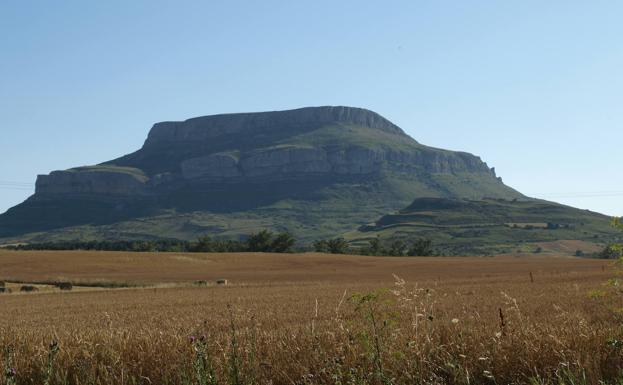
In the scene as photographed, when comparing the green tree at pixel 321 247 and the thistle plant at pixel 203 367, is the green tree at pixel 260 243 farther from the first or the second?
the thistle plant at pixel 203 367

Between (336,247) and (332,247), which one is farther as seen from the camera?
(332,247)

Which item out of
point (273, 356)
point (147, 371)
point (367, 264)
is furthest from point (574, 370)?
point (367, 264)

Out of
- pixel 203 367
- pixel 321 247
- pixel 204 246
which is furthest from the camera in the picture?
pixel 321 247

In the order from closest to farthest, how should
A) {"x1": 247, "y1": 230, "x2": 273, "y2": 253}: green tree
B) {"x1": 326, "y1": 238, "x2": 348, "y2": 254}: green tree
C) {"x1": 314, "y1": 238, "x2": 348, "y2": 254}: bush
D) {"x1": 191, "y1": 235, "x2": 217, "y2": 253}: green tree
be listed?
{"x1": 191, "y1": 235, "x2": 217, "y2": 253}: green tree
{"x1": 247, "y1": 230, "x2": 273, "y2": 253}: green tree
{"x1": 326, "y1": 238, "x2": 348, "y2": 254}: green tree
{"x1": 314, "y1": 238, "x2": 348, "y2": 254}: bush

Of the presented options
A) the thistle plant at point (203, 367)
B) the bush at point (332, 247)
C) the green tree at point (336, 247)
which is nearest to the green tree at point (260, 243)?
the bush at point (332, 247)

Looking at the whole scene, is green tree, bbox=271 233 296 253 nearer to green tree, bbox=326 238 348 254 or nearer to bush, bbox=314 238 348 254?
bush, bbox=314 238 348 254

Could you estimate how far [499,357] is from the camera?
6727 mm

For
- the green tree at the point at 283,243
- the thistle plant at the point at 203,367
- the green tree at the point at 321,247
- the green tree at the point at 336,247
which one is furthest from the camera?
the green tree at the point at 321,247

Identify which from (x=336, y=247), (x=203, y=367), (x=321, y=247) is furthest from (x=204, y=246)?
(x=203, y=367)

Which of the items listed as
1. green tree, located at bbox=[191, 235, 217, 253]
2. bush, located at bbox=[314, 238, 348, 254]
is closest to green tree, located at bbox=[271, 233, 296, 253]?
bush, located at bbox=[314, 238, 348, 254]

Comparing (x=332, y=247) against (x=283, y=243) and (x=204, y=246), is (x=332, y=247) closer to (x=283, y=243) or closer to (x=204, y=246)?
(x=283, y=243)

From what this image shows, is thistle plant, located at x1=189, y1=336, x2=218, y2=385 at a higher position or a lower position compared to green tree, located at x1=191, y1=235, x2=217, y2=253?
lower

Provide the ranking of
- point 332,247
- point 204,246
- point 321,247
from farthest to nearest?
point 321,247, point 332,247, point 204,246

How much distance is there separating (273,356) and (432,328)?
1895 millimetres
